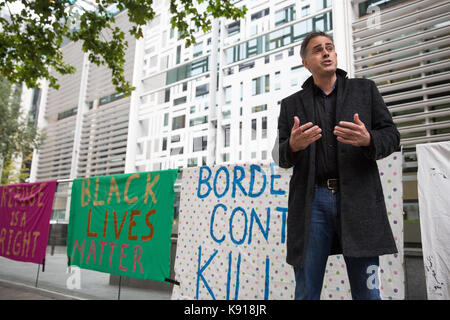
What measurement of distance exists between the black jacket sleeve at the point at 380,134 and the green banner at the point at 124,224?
2.35m

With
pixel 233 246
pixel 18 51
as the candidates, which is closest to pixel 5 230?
pixel 18 51

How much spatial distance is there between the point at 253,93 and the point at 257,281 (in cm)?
537

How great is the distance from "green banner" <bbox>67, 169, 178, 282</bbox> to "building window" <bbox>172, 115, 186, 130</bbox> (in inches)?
181

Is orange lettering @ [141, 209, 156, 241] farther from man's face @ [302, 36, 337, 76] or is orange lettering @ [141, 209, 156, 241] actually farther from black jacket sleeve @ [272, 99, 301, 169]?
man's face @ [302, 36, 337, 76]

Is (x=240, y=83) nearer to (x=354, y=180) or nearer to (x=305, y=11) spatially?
(x=305, y=11)

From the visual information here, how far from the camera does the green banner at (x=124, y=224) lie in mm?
3541

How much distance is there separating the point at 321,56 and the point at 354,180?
0.68m

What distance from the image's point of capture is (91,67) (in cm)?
1350

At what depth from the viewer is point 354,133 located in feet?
4.68

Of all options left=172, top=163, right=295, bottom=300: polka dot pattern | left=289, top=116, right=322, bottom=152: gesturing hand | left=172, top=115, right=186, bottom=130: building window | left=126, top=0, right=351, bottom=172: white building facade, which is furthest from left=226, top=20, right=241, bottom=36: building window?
left=289, top=116, right=322, bottom=152: gesturing hand

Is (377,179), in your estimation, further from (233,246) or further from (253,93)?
(253,93)

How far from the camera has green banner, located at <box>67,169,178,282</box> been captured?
3541 millimetres

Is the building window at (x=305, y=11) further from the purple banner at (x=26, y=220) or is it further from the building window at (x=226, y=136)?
the purple banner at (x=26, y=220)

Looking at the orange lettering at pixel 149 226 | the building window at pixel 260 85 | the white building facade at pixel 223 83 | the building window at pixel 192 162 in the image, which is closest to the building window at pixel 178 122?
the white building facade at pixel 223 83
